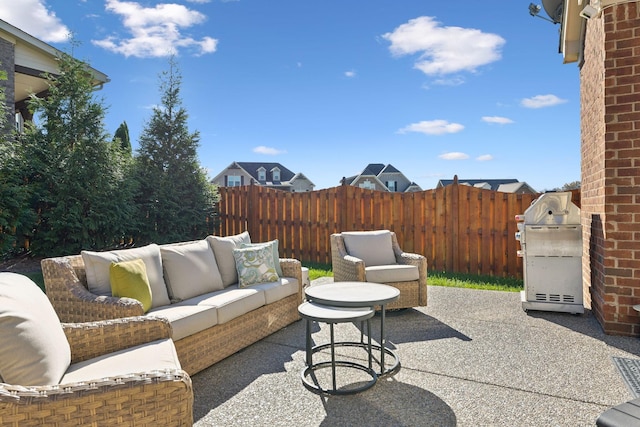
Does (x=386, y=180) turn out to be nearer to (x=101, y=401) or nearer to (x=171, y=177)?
(x=171, y=177)

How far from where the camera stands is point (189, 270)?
140 inches

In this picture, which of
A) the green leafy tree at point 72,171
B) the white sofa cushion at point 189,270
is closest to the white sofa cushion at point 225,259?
the white sofa cushion at point 189,270

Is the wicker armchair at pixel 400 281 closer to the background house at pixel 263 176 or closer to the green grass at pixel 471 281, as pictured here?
the green grass at pixel 471 281

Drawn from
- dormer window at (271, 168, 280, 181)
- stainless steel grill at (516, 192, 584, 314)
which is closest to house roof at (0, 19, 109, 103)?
stainless steel grill at (516, 192, 584, 314)

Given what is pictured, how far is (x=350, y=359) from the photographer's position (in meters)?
3.27

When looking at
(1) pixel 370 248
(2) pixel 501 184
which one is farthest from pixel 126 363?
(2) pixel 501 184

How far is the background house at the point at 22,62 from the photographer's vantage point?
8683mm

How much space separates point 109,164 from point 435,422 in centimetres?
695

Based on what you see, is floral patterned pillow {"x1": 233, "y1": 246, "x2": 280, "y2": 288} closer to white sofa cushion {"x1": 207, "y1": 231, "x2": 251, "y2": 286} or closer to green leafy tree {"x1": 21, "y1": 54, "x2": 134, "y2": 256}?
white sofa cushion {"x1": 207, "y1": 231, "x2": 251, "y2": 286}

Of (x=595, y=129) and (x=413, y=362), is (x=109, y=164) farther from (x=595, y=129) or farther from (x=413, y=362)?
(x=595, y=129)

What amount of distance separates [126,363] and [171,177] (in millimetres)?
7103

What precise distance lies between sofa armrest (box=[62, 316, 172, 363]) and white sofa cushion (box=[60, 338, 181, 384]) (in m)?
0.06

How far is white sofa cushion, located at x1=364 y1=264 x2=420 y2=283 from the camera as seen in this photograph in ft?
14.9

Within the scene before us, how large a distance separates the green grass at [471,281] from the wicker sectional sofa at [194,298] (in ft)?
9.05
